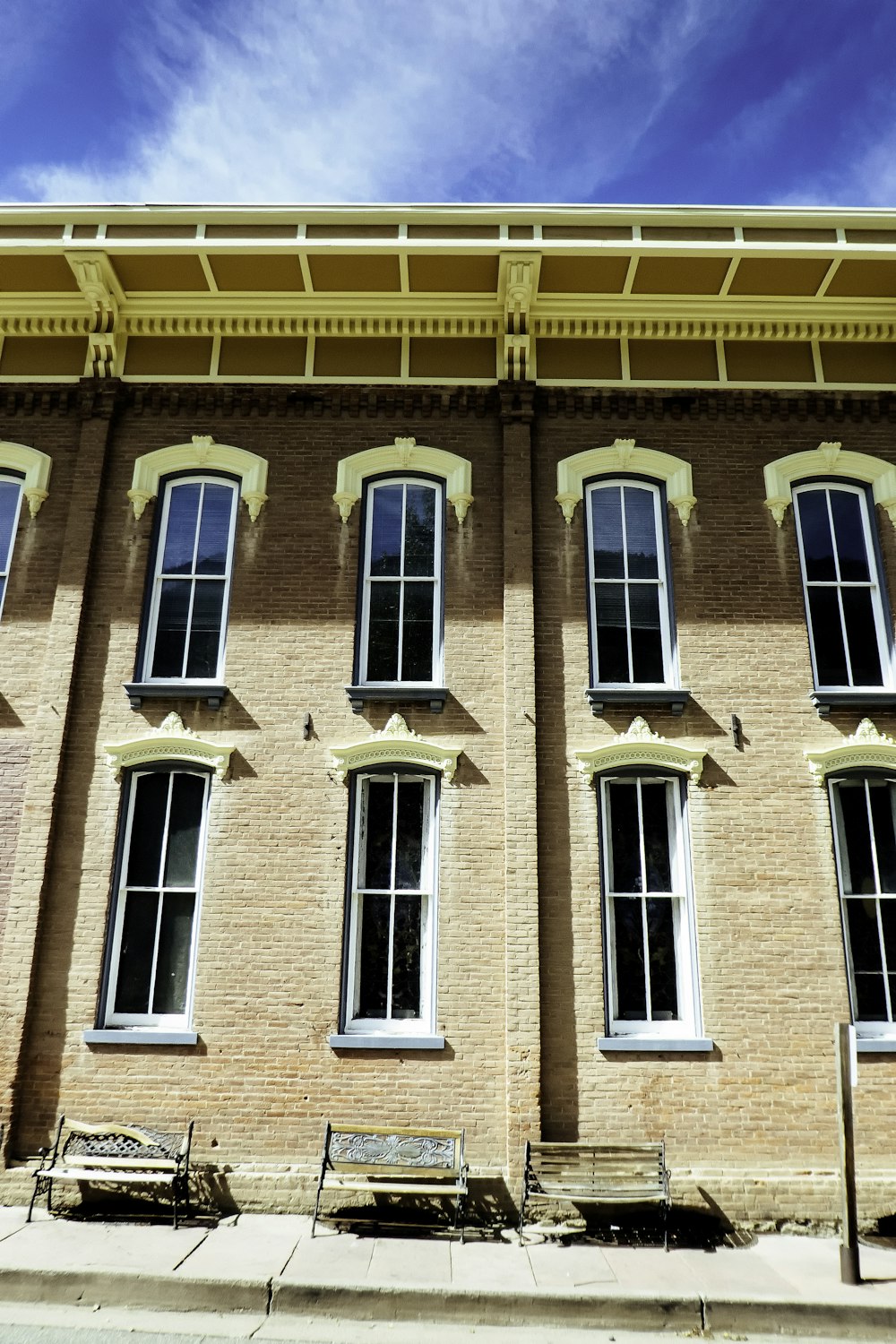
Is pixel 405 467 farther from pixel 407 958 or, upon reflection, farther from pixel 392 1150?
pixel 392 1150

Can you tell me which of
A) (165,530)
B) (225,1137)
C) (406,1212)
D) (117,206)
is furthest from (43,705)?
(406,1212)

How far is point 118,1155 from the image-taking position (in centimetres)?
806

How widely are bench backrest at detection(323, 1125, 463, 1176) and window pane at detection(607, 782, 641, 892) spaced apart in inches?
110

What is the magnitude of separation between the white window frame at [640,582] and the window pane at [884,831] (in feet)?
7.71

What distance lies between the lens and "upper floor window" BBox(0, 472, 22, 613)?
10211 mm

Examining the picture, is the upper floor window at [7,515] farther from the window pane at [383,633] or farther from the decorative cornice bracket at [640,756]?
the decorative cornice bracket at [640,756]

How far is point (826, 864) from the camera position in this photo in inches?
352

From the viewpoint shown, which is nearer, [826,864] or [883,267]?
[826,864]

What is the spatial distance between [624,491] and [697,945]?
5.00m

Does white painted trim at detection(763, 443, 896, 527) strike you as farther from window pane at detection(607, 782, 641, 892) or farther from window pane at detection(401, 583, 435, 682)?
window pane at detection(401, 583, 435, 682)

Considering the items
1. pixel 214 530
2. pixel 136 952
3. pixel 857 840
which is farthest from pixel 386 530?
pixel 857 840

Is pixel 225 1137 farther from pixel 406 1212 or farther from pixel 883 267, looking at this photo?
pixel 883 267

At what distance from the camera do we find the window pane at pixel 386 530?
1012 cm

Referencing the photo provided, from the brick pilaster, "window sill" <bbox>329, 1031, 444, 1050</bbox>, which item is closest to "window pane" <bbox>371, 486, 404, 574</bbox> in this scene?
the brick pilaster
